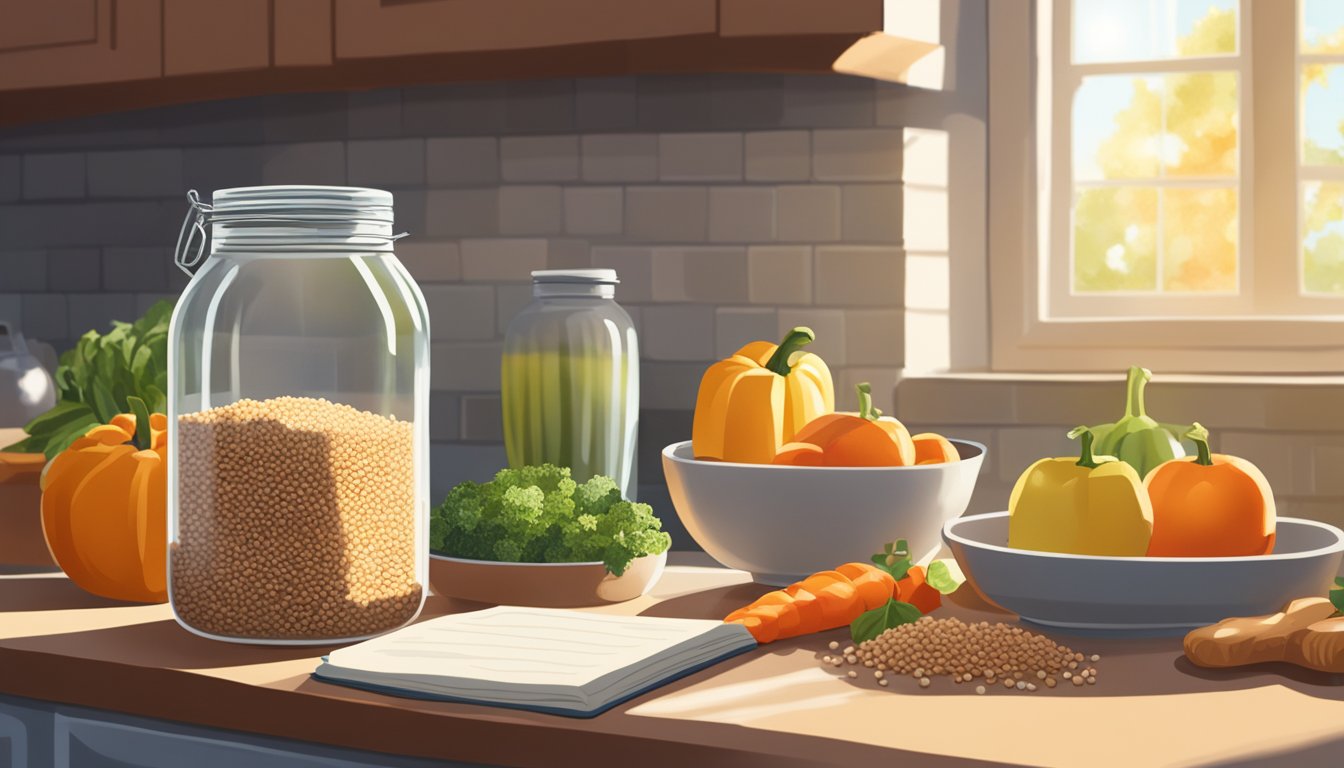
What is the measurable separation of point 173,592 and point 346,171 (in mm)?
996

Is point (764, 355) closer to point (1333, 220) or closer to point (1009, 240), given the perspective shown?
point (1009, 240)

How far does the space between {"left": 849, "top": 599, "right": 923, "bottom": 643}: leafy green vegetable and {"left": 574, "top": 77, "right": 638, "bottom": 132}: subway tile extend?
38.3 inches

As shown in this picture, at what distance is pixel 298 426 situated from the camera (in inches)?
44.0

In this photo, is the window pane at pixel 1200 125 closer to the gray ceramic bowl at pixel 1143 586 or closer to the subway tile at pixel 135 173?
→ the gray ceramic bowl at pixel 1143 586

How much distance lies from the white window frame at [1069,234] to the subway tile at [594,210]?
20.3 inches

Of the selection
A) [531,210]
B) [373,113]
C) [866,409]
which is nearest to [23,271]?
[373,113]

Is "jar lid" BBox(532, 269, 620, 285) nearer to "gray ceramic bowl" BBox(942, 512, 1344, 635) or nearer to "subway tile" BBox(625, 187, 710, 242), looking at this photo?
"subway tile" BBox(625, 187, 710, 242)

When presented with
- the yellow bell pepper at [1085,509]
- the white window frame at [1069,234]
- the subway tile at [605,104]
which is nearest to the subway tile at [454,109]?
the subway tile at [605,104]

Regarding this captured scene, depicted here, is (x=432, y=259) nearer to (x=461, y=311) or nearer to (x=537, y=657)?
(x=461, y=311)

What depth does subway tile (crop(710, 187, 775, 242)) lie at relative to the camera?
1.85m

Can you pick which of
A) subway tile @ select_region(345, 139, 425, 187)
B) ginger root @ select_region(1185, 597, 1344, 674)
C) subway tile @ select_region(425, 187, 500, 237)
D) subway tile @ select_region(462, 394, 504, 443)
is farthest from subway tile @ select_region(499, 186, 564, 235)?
ginger root @ select_region(1185, 597, 1344, 674)

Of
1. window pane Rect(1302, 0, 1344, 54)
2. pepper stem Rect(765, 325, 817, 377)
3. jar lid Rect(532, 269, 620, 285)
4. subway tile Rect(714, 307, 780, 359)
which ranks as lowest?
pepper stem Rect(765, 325, 817, 377)

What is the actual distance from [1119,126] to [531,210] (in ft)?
2.76

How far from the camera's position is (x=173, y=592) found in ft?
3.81
